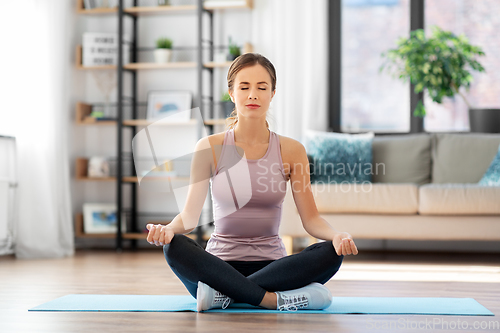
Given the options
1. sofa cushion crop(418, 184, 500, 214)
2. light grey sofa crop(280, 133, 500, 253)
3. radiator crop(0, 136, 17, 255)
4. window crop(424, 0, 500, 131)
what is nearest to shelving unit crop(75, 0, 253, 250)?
radiator crop(0, 136, 17, 255)

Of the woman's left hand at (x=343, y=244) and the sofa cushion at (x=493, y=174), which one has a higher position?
the sofa cushion at (x=493, y=174)

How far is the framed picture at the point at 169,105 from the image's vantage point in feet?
13.7

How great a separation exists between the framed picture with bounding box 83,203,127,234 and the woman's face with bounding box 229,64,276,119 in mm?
2563

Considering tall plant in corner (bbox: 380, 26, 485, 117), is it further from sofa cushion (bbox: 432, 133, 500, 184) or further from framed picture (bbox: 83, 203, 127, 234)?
framed picture (bbox: 83, 203, 127, 234)

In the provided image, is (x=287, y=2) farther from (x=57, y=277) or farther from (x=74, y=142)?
(x=57, y=277)

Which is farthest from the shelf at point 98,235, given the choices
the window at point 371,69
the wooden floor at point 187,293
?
the window at point 371,69

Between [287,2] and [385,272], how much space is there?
2.22 meters

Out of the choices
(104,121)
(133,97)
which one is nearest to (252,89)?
(104,121)

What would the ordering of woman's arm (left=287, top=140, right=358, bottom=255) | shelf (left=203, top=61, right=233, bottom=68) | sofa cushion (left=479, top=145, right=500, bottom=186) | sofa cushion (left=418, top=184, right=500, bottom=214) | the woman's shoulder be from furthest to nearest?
shelf (left=203, top=61, right=233, bottom=68) < sofa cushion (left=479, top=145, right=500, bottom=186) < sofa cushion (left=418, top=184, right=500, bottom=214) < the woman's shoulder < woman's arm (left=287, top=140, right=358, bottom=255)

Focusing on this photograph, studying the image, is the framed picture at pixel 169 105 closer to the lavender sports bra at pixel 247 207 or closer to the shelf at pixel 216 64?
the shelf at pixel 216 64

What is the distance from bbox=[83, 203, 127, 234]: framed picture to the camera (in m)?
4.11

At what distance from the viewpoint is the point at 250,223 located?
180 centimetres

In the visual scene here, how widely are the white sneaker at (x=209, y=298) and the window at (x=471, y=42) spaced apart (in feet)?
9.41

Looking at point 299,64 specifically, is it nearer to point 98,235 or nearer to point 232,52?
point 232,52
